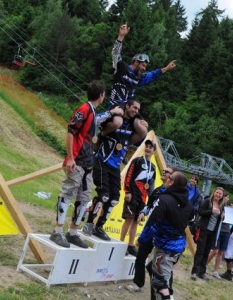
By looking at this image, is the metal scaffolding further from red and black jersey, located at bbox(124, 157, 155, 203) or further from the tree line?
red and black jersey, located at bbox(124, 157, 155, 203)

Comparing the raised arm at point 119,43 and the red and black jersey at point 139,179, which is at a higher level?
the raised arm at point 119,43

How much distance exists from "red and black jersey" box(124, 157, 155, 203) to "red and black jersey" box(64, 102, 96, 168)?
169 cm

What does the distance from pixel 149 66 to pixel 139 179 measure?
Answer: 5056cm

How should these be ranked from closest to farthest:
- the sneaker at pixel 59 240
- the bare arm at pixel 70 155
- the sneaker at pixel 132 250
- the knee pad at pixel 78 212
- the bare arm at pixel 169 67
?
the bare arm at pixel 70 155 < the sneaker at pixel 59 240 < the knee pad at pixel 78 212 < the bare arm at pixel 169 67 < the sneaker at pixel 132 250

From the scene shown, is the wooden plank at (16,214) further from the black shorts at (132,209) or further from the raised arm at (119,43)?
the raised arm at (119,43)

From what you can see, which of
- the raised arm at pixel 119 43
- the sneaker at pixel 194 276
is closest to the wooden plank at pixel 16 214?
the raised arm at pixel 119 43

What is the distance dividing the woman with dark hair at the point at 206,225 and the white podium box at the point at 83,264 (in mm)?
2211

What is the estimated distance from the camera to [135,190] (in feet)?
22.5

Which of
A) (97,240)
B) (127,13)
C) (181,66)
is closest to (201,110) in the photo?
(181,66)

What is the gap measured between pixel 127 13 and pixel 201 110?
1587 centimetres

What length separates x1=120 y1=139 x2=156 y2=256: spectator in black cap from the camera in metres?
6.80

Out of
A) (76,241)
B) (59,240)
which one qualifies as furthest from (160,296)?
(59,240)

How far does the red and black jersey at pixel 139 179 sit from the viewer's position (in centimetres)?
685

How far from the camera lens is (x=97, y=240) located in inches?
226
